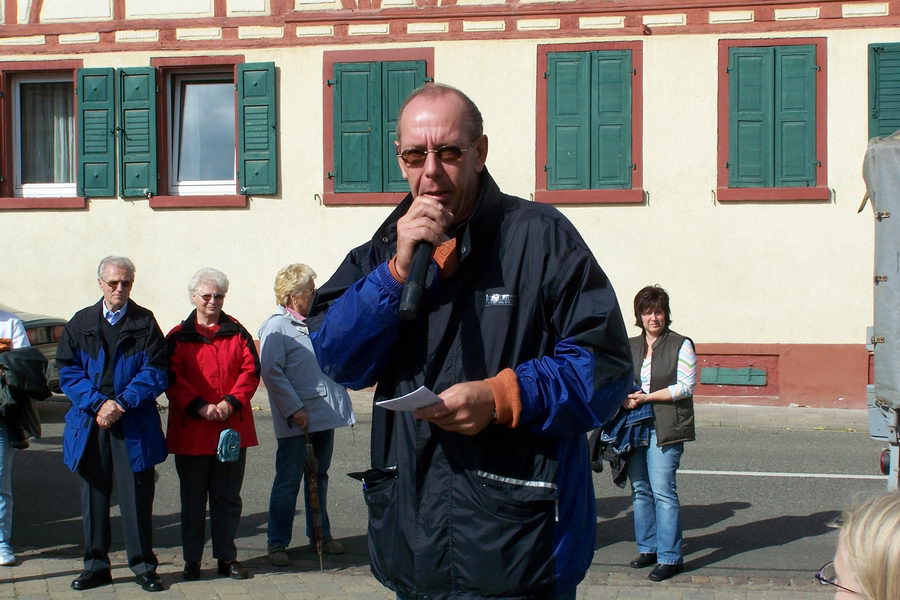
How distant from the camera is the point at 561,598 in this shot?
2.72 metres

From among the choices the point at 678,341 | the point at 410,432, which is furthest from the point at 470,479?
the point at 678,341

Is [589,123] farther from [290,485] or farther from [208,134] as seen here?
[290,485]

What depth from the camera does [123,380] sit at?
20.0 feet

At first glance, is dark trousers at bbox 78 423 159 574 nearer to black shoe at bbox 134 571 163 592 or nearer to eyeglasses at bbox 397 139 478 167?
black shoe at bbox 134 571 163 592

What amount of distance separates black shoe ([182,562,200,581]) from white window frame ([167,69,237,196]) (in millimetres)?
9835

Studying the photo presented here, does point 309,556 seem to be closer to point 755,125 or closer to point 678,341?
point 678,341

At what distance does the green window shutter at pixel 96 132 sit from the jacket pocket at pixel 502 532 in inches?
538

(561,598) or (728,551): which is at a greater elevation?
(561,598)

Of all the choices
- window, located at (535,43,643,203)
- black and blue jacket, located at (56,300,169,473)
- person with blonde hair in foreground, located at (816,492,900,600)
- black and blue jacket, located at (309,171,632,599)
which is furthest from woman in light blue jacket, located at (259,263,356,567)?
window, located at (535,43,643,203)

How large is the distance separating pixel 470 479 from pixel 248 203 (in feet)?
42.4

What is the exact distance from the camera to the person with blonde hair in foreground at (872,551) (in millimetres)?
1722

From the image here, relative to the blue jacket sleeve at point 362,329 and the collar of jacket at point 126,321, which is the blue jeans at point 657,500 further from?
the blue jacket sleeve at point 362,329

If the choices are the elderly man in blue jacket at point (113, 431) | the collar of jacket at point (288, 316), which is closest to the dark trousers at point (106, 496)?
the elderly man in blue jacket at point (113, 431)

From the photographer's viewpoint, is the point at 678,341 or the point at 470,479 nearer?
the point at 470,479
